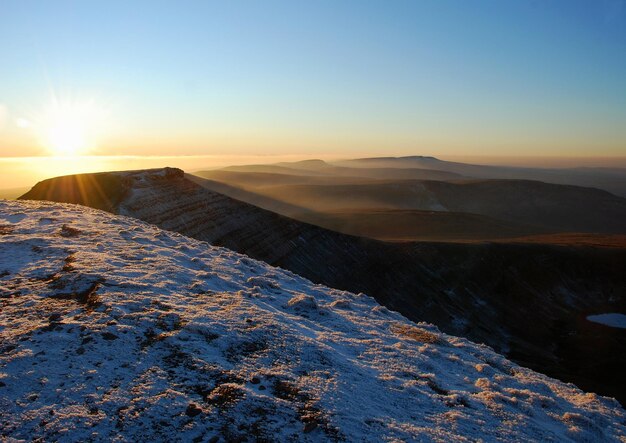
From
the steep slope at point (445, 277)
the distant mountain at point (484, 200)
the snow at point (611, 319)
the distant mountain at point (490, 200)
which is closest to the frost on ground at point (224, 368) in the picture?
the steep slope at point (445, 277)

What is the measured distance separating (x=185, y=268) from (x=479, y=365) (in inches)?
297

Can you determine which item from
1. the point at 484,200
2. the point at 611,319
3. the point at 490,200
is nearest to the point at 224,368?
the point at 611,319

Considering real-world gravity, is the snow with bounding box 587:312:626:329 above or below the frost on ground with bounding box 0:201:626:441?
below

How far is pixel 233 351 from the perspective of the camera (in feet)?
21.8

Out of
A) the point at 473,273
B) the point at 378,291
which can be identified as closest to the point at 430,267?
the point at 473,273

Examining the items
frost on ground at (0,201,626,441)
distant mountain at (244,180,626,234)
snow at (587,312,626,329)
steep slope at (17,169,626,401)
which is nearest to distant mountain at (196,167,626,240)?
distant mountain at (244,180,626,234)

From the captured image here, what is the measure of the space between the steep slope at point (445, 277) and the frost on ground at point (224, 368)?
16190 mm

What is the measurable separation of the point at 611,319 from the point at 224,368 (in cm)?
3616

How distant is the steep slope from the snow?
0.82 m

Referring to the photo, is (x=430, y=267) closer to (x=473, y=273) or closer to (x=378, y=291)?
(x=473, y=273)

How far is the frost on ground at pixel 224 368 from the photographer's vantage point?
16.4 feet

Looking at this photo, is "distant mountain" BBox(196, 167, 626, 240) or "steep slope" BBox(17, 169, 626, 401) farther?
"distant mountain" BBox(196, 167, 626, 240)

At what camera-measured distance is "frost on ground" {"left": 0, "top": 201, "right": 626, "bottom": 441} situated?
4.98m

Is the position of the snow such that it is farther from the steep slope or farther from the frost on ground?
the frost on ground
